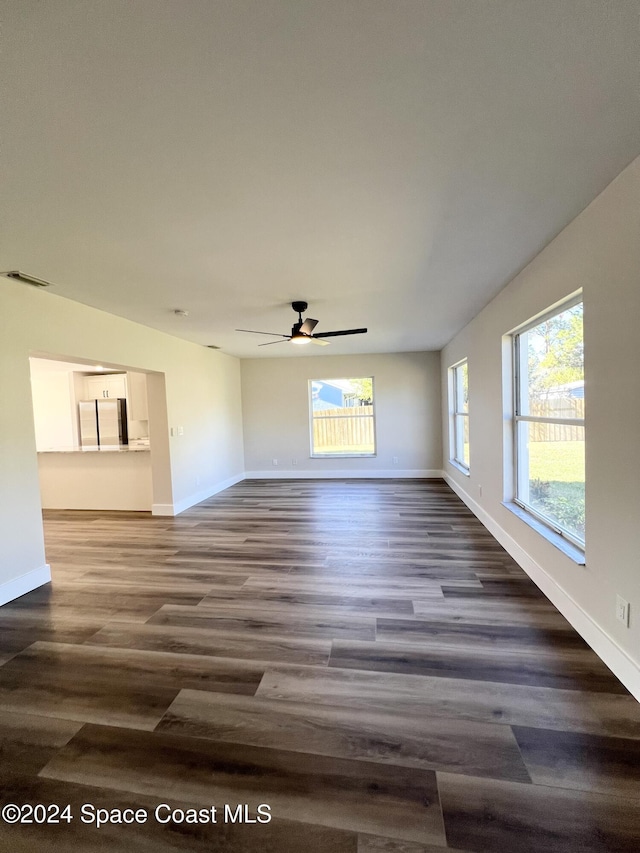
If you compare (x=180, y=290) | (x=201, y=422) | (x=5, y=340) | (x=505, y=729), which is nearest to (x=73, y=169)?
(x=180, y=290)

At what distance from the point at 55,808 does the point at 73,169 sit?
8.27 ft

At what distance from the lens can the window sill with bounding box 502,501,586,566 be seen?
2.24 metres

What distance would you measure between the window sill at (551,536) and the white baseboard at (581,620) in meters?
0.26

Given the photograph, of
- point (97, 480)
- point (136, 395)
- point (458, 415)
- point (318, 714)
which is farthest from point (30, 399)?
point (458, 415)

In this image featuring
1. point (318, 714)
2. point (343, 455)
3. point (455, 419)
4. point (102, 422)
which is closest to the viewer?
point (318, 714)

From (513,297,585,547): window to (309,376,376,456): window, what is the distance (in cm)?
403

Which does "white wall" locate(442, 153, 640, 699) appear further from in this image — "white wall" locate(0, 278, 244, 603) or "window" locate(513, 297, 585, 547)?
"white wall" locate(0, 278, 244, 603)

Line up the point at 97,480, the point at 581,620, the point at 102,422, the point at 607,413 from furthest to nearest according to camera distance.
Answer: the point at 102,422 → the point at 97,480 → the point at 581,620 → the point at 607,413

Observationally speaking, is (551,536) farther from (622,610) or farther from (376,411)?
(376,411)

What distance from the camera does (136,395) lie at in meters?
7.33

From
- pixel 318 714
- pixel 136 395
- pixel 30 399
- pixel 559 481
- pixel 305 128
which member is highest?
pixel 305 128

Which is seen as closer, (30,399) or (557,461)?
(557,461)

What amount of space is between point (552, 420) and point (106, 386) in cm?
779

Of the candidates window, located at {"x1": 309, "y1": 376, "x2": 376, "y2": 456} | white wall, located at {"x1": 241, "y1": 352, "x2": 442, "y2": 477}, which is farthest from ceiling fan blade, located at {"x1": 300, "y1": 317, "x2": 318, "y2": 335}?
window, located at {"x1": 309, "y1": 376, "x2": 376, "y2": 456}
